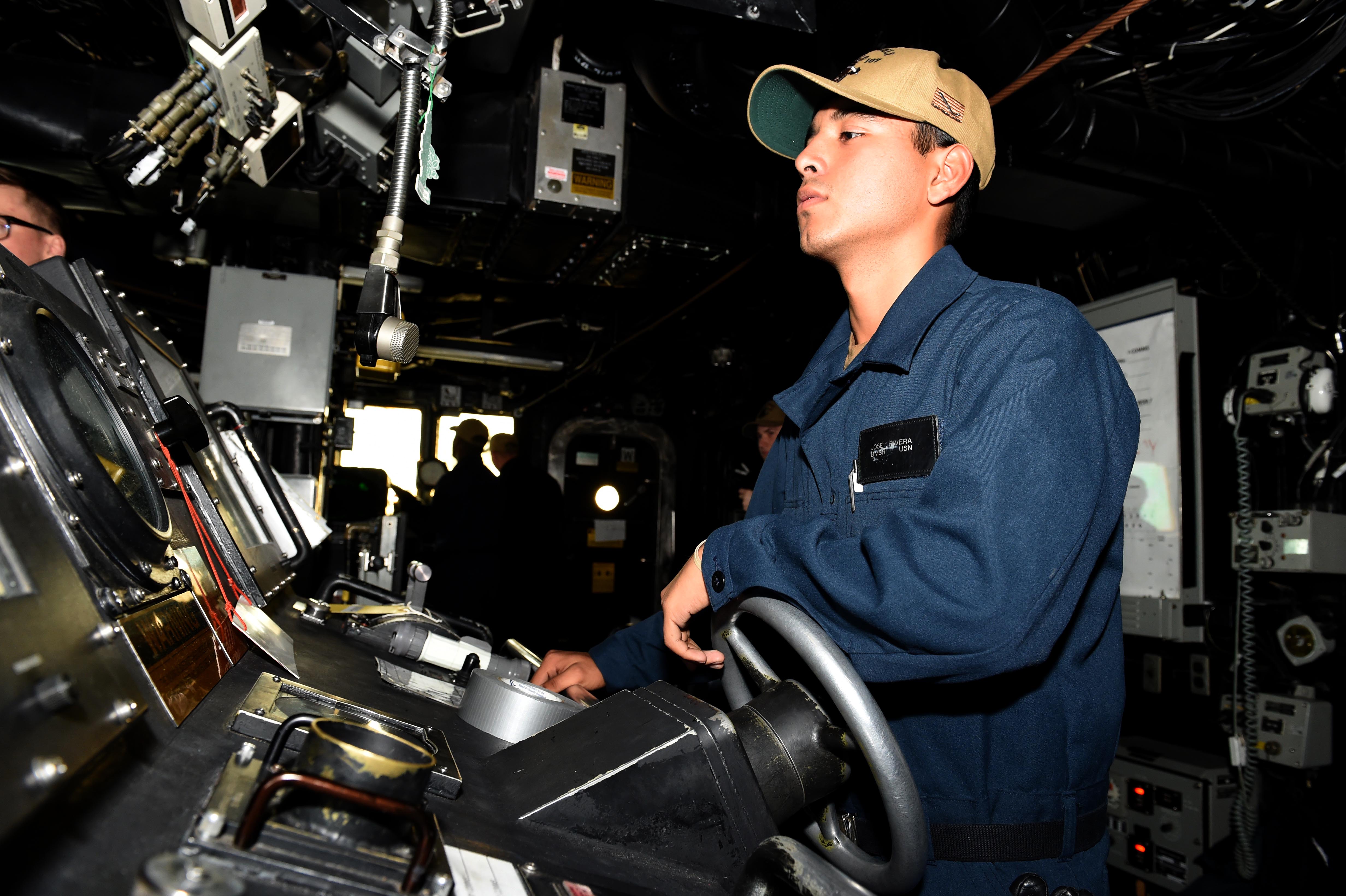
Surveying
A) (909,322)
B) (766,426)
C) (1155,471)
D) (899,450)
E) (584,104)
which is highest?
(584,104)

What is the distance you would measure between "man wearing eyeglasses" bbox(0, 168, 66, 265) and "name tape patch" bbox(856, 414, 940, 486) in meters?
2.14

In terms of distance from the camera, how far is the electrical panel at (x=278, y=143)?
95.5 inches

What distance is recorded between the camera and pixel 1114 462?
118 cm

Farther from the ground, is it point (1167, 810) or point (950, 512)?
point (950, 512)

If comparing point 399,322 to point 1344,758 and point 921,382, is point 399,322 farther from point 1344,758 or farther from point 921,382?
point 1344,758

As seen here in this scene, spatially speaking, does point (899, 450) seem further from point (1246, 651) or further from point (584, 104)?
point (1246, 651)

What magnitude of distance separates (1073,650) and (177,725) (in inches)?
48.5

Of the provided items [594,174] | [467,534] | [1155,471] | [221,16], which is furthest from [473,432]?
[1155,471]

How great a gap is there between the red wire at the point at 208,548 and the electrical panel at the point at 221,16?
119 centimetres

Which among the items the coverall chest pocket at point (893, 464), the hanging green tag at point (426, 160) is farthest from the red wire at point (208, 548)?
the coverall chest pocket at point (893, 464)

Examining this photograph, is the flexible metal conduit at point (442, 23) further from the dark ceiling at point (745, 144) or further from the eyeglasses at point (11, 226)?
the eyeglasses at point (11, 226)

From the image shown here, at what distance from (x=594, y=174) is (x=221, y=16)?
154cm

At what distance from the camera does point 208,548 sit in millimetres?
1263

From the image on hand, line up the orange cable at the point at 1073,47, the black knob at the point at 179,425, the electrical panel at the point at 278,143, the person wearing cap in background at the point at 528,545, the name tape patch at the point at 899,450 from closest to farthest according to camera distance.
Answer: the name tape patch at the point at 899,450, the black knob at the point at 179,425, the orange cable at the point at 1073,47, the electrical panel at the point at 278,143, the person wearing cap in background at the point at 528,545
